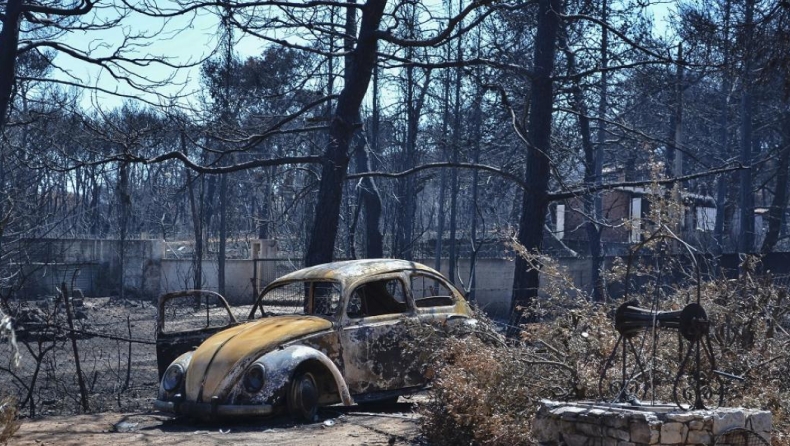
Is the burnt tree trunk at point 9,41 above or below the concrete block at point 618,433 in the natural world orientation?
above

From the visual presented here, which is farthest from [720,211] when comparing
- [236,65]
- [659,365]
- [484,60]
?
[659,365]

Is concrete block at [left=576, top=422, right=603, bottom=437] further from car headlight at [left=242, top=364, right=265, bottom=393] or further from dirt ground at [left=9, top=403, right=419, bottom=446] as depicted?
car headlight at [left=242, top=364, right=265, bottom=393]

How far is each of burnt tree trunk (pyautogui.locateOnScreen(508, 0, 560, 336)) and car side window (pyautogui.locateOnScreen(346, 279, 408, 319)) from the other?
3640 millimetres

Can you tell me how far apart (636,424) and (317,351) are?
4.79m

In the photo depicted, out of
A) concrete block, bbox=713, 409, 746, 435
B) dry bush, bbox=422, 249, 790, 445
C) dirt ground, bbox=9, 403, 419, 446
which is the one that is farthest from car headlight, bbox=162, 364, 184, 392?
concrete block, bbox=713, 409, 746, 435

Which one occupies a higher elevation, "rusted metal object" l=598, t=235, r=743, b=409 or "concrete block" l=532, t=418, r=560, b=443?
"rusted metal object" l=598, t=235, r=743, b=409

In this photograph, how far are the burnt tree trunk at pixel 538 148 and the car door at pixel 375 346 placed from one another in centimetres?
413

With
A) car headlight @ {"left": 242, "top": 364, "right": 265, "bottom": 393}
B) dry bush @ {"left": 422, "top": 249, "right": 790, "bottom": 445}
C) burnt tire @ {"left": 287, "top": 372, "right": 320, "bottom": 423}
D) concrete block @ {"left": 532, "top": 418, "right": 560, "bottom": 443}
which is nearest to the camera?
concrete block @ {"left": 532, "top": 418, "right": 560, "bottom": 443}

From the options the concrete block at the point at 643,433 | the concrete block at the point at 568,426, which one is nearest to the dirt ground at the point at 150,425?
the concrete block at the point at 568,426

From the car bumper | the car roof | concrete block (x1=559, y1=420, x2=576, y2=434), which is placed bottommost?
the car bumper

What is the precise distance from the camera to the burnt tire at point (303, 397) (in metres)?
10.5

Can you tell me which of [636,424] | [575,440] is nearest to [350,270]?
[575,440]

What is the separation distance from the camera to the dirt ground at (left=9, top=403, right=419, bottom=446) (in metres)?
9.57

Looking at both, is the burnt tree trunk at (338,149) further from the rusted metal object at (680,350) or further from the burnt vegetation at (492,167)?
the rusted metal object at (680,350)
